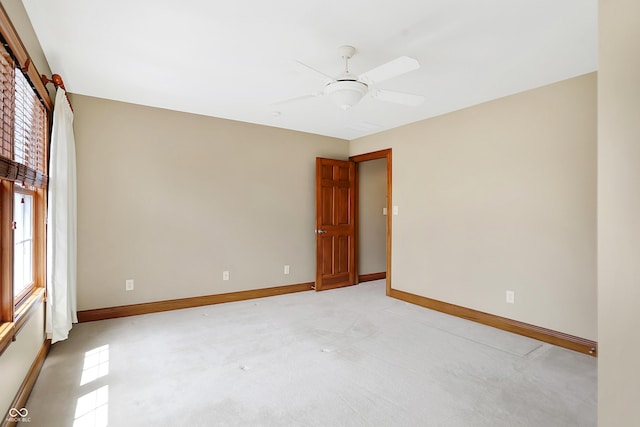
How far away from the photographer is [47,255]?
2574mm

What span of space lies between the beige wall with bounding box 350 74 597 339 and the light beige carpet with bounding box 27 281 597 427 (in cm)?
48

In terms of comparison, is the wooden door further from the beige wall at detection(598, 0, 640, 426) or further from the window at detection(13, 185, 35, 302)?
the beige wall at detection(598, 0, 640, 426)

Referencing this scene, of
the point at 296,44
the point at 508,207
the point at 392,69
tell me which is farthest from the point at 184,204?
the point at 508,207

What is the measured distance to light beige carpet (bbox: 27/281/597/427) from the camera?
6.27 ft

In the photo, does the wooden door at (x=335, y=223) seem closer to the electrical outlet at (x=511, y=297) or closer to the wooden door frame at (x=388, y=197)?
the wooden door frame at (x=388, y=197)

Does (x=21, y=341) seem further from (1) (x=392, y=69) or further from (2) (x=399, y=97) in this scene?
(2) (x=399, y=97)

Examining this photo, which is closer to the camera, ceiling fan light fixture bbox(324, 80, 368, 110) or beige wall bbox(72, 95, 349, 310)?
ceiling fan light fixture bbox(324, 80, 368, 110)

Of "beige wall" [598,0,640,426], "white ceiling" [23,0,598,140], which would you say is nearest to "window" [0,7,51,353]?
"white ceiling" [23,0,598,140]

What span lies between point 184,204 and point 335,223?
87.5 inches

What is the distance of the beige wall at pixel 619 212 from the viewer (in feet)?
3.25

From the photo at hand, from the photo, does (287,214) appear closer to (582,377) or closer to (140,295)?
(140,295)

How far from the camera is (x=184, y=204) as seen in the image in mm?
4027

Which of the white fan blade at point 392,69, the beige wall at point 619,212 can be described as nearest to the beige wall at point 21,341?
the white fan blade at point 392,69

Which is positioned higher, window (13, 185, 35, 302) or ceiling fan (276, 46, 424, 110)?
ceiling fan (276, 46, 424, 110)
